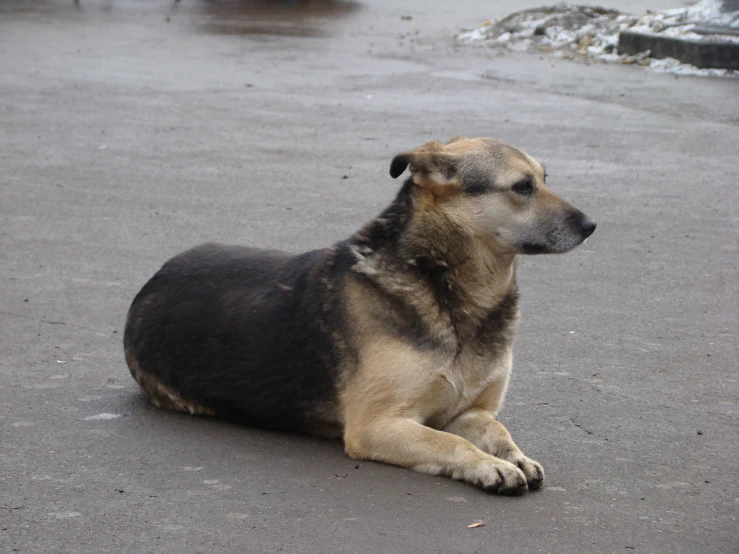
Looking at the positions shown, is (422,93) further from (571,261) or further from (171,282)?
(171,282)

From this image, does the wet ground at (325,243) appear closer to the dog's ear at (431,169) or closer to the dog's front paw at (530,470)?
the dog's front paw at (530,470)

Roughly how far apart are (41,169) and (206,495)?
7.80 m

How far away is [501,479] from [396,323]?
0.91 m

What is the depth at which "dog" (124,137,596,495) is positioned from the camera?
5.34 m

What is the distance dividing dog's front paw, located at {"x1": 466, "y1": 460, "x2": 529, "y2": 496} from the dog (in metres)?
0.21

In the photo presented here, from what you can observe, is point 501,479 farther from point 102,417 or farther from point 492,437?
point 102,417

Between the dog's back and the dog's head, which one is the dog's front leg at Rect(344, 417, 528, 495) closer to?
the dog's back

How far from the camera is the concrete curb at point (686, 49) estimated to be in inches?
719

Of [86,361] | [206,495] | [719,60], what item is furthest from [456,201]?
[719,60]

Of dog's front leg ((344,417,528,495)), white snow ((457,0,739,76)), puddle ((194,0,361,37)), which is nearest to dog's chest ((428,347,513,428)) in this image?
dog's front leg ((344,417,528,495))

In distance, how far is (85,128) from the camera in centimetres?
1394

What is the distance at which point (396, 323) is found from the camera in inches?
213

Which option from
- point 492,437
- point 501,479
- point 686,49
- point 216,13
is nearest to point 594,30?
point 686,49

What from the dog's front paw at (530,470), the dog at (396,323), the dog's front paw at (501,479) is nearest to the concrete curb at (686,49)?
the dog at (396,323)
